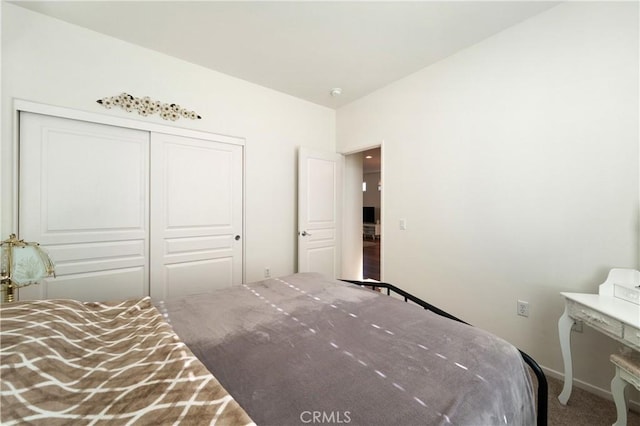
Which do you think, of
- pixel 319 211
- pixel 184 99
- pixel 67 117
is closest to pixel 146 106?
pixel 184 99

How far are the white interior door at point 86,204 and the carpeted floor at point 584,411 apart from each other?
3262 mm

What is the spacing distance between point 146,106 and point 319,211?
7.21 ft

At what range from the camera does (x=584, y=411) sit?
5.10ft

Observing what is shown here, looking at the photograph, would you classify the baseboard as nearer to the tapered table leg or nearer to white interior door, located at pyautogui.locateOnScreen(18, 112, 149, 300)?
the tapered table leg

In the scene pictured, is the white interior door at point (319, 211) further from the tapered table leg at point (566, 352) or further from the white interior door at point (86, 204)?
the tapered table leg at point (566, 352)

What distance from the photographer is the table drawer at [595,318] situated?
4.29 feet

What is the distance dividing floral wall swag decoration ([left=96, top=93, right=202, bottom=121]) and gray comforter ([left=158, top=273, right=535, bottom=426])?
1.91 meters

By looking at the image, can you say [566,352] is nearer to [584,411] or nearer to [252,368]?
[584,411]

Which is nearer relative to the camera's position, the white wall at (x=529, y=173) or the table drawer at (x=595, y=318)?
the table drawer at (x=595, y=318)

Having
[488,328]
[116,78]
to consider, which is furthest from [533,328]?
[116,78]

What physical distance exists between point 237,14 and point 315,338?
2302 mm

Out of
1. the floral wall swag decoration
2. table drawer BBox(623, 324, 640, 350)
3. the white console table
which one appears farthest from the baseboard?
the floral wall swag decoration

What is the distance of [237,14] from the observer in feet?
6.32

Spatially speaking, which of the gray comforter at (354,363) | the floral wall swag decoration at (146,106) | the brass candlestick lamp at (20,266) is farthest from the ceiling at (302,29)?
the gray comforter at (354,363)
